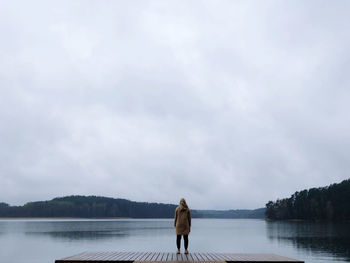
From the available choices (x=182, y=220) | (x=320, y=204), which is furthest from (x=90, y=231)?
(x=320, y=204)

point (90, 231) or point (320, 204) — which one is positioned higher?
point (320, 204)

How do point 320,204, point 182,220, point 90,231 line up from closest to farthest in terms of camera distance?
point 182,220 → point 90,231 → point 320,204

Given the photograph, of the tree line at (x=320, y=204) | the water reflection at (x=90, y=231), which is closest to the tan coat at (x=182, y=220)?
the water reflection at (x=90, y=231)

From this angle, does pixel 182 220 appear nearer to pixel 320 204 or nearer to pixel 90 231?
pixel 90 231

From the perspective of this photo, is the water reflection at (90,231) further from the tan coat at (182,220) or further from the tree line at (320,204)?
the tree line at (320,204)

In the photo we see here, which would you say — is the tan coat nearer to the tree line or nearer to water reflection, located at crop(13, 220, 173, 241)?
water reflection, located at crop(13, 220, 173, 241)

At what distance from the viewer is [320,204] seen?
479ft

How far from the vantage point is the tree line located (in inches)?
5448

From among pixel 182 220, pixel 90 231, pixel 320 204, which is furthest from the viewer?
pixel 320 204

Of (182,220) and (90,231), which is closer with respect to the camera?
(182,220)

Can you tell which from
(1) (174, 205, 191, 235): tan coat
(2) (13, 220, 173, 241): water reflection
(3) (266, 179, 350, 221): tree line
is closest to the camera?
(1) (174, 205, 191, 235): tan coat

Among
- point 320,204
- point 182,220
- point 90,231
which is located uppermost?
point 182,220

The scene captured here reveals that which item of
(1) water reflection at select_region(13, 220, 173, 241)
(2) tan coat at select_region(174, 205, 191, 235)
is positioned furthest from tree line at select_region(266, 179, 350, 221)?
(2) tan coat at select_region(174, 205, 191, 235)

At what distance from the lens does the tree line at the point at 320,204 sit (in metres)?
138
